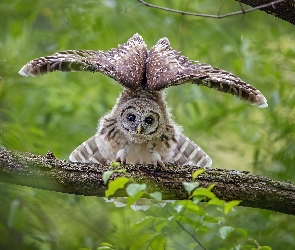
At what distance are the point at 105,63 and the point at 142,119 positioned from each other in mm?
651

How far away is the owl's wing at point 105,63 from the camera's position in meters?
4.10

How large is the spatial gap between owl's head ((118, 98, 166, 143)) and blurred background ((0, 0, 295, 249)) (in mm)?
774

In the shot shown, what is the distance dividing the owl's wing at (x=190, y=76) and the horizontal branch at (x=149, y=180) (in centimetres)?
54

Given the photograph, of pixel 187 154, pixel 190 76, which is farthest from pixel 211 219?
pixel 187 154

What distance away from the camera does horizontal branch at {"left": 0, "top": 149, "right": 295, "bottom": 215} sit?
3.57 meters

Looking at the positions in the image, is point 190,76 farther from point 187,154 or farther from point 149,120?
point 187,154

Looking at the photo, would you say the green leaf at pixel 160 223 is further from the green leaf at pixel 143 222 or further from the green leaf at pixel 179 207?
the green leaf at pixel 179 207

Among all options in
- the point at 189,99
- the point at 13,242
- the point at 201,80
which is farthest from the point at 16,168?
the point at 189,99

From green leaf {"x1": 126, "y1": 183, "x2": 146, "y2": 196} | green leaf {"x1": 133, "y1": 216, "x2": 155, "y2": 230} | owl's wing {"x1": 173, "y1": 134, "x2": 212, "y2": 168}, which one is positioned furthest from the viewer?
owl's wing {"x1": 173, "y1": 134, "x2": 212, "y2": 168}

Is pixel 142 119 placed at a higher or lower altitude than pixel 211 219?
higher

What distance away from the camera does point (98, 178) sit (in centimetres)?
371

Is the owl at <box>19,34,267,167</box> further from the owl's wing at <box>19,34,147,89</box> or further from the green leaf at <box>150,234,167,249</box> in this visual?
the green leaf at <box>150,234,167,249</box>

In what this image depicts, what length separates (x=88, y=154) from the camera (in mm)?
5164

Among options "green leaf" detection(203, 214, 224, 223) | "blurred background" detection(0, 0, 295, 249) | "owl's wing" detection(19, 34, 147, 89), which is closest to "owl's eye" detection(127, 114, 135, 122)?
"owl's wing" detection(19, 34, 147, 89)
